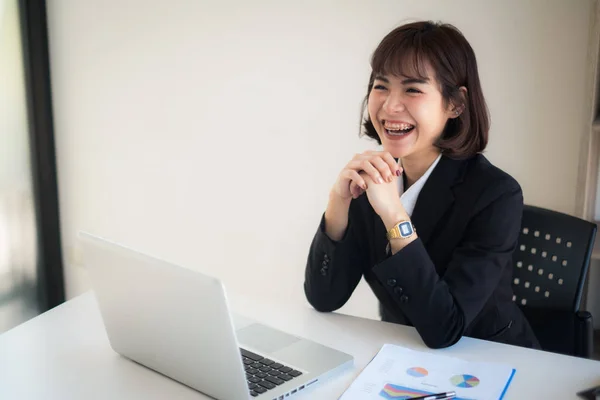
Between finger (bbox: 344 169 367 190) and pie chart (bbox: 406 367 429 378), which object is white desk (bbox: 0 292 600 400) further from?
finger (bbox: 344 169 367 190)

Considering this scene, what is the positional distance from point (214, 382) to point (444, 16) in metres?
1.65

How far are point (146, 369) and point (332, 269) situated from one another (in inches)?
19.3

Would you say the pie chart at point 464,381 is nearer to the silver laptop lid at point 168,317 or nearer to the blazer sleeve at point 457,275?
the blazer sleeve at point 457,275

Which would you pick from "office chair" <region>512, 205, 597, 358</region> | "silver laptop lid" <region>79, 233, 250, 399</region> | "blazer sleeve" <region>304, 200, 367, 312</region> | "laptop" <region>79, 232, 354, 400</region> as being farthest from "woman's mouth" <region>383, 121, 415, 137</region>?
"silver laptop lid" <region>79, 233, 250, 399</region>

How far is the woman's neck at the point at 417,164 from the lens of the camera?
1544 mm

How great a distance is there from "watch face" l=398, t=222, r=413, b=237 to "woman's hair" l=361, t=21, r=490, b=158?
0.27 meters

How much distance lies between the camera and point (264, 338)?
1.27m

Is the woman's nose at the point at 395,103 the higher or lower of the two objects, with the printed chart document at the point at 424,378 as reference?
higher

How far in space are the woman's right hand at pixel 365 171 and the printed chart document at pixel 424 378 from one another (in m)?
0.36

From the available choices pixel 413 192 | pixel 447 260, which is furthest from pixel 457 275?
pixel 413 192

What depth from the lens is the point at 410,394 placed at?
1.06m

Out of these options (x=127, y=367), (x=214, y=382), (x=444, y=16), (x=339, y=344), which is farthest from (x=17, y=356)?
(x=444, y=16)

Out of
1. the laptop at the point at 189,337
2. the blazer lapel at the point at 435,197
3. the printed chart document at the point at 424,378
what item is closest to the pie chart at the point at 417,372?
the printed chart document at the point at 424,378

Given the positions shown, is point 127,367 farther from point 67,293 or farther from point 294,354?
point 67,293
